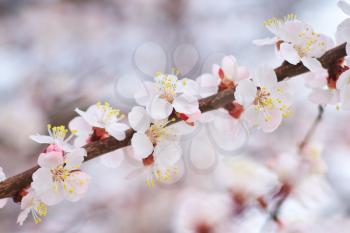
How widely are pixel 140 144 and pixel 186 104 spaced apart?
104 millimetres

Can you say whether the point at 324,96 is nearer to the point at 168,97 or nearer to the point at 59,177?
the point at 168,97

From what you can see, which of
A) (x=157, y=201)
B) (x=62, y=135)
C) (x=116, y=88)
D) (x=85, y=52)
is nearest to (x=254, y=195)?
(x=62, y=135)

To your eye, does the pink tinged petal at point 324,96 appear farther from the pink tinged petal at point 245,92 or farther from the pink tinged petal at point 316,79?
the pink tinged petal at point 245,92

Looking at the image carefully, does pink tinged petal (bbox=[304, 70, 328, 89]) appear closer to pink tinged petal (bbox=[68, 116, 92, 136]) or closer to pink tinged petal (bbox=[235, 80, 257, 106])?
pink tinged petal (bbox=[235, 80, 257, 106])

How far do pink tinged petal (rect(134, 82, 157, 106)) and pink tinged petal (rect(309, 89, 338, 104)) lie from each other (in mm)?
313

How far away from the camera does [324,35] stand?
80 cm

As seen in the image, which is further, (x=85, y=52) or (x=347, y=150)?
(x=85, y=52)

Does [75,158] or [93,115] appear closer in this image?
[75,158]

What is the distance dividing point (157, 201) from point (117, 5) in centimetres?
189

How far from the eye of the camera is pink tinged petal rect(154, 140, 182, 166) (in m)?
0.77

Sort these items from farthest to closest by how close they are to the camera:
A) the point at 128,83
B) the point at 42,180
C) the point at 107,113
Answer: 1. the point at 128,83
2. the point at 107,113
3. the point at 42,180

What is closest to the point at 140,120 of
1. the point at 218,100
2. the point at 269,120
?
the point at 218,100

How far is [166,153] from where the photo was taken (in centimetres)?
77

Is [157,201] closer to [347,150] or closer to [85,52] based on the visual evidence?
[347,150]
